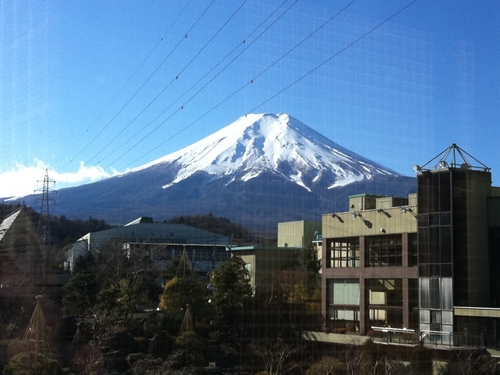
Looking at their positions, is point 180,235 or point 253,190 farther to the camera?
point 253,190

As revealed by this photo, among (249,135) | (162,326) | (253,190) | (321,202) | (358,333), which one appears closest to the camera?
(162,326)

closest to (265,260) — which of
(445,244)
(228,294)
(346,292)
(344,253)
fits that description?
(344,253)

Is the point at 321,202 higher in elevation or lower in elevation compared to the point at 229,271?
higher

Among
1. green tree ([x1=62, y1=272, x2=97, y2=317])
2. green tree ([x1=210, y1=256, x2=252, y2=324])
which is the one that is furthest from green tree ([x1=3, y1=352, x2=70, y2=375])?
green tree ([x1=210, y1=256, x2=252, y2=324])

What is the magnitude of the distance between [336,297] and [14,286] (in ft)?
25.2

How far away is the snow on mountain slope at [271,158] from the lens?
190ft

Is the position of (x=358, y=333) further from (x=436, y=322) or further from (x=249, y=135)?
Answer: (x=249, y=135)

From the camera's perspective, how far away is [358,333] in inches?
564

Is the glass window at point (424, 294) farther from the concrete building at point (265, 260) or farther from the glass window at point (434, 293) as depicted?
the concrete building at point (265, 260)

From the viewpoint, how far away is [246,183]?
58.9 metres

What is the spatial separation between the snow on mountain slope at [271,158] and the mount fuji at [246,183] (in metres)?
0.10

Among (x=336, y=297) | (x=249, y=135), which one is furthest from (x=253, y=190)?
(x=336, y=297)

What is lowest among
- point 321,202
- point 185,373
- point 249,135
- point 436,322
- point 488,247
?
point 185,373

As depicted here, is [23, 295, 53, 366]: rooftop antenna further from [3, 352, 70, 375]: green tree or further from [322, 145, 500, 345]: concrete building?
[322, 145, 500, 345]: concrete building
